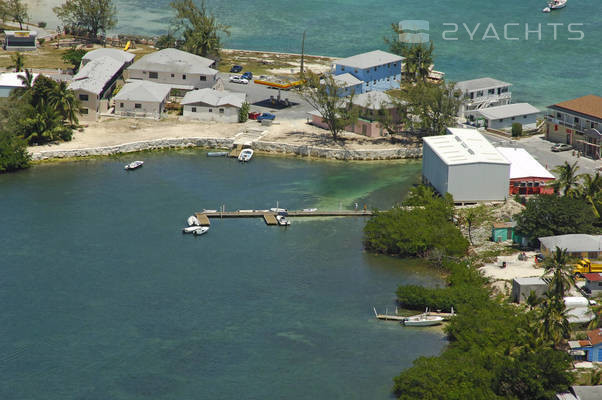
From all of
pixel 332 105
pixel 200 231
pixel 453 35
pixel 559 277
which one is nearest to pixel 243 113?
pixel 332 105

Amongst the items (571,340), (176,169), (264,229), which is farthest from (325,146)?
(571,340)

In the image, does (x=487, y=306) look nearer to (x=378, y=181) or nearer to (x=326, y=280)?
(x=326, y=280)

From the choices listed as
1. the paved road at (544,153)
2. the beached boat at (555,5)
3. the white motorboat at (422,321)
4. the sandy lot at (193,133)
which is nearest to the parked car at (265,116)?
the sandy lot at (193,133)

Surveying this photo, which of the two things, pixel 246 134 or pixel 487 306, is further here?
pixel 246 134

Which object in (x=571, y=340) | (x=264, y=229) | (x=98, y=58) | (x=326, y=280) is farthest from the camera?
(x=98, y=58)

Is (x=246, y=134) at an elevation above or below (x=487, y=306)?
above

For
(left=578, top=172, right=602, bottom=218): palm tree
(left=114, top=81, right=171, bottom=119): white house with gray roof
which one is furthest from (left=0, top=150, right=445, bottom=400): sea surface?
(left=578, top=172, right=602, bottom=218): palm tree

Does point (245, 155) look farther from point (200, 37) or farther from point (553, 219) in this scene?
point (553, 219)
